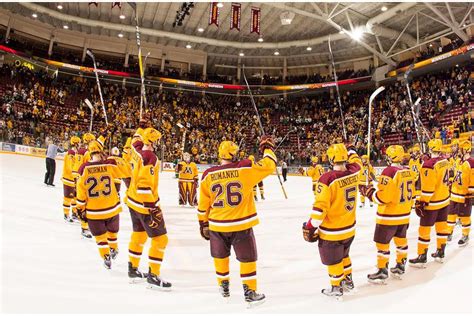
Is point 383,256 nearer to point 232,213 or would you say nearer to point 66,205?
point 232,213

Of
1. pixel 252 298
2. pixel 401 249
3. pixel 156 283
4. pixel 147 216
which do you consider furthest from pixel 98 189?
pixel 401 249

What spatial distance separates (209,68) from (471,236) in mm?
27063

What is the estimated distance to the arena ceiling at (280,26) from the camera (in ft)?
65.7

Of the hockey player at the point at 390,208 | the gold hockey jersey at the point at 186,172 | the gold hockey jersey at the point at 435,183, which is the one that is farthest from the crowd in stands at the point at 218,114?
the hockey player at the point at 390,208

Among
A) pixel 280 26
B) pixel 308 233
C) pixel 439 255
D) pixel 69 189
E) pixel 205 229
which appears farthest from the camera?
pixel 280 26

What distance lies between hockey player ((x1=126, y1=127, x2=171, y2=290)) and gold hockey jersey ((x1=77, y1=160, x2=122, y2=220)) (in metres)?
0.55

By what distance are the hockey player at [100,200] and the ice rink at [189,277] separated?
0.37m

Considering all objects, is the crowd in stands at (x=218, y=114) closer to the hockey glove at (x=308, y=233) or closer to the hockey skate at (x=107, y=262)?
the hockey skate at (x=107, y=262)

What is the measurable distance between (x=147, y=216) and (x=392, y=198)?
2.85m

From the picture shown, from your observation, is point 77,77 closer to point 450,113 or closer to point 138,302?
point 450,113

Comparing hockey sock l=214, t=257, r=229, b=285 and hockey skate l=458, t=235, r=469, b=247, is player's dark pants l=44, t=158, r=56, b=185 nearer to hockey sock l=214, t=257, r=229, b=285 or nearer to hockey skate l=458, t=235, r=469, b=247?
hockey sock l=214, t=257, r=229, b=285

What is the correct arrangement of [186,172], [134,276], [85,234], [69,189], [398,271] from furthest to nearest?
[186,172]
[69,189]
[85,234]
[398,271]
[134,276]

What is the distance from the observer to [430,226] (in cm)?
518

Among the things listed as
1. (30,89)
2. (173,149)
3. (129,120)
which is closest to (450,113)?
(173,149)
